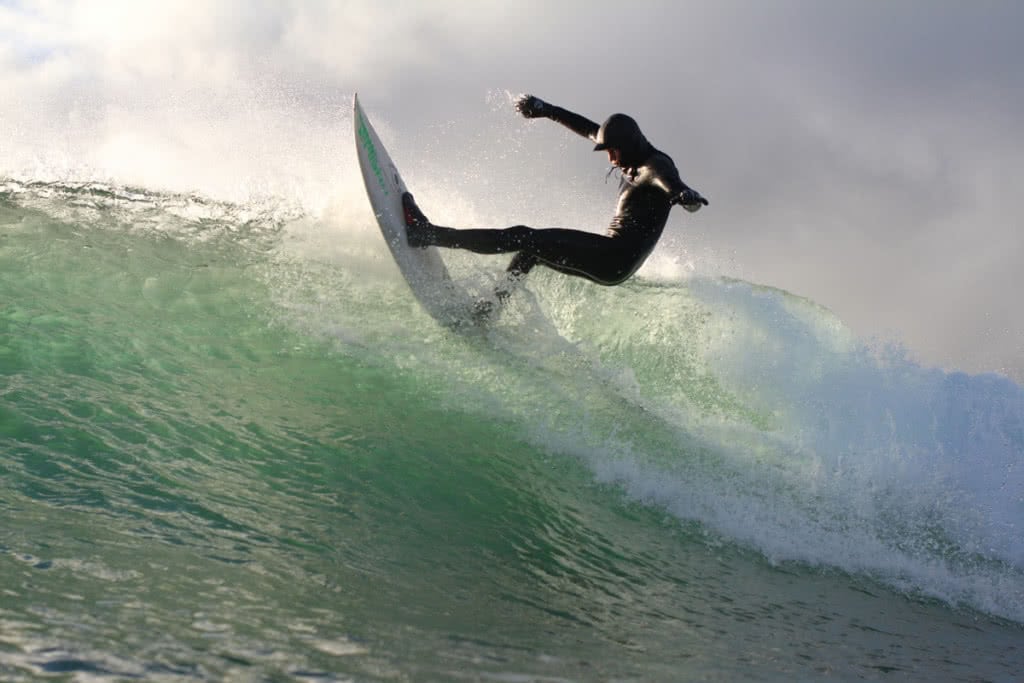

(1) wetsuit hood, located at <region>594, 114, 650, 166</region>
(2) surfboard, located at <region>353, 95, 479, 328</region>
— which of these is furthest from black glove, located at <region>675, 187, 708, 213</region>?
(2) surfboard, located at <region>353, 95, 479, 328</region>

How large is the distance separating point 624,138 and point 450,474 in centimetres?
240

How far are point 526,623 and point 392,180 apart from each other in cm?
400

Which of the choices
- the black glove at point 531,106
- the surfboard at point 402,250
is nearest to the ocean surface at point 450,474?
the surfboard at point 402,250

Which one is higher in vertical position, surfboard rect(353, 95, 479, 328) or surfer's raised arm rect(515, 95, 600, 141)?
surfer's raised arm rect(515, 95, 600, 141)

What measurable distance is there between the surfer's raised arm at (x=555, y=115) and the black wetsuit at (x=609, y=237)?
0.05 m

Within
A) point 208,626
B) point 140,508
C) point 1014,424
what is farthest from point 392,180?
point 1014,424

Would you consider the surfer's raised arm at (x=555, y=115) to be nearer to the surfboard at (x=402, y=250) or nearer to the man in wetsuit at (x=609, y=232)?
the man in wetsuit at (x=609, y=232)

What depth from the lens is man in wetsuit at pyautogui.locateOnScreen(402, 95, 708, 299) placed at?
5.55 metres

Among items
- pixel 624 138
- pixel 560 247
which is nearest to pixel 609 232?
pixel 560 247

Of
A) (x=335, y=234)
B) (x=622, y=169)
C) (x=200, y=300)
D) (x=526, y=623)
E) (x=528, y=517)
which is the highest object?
(x=622, y=169)

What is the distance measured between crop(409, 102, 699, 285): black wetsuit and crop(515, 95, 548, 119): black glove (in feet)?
1.17

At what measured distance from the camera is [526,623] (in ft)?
9.22

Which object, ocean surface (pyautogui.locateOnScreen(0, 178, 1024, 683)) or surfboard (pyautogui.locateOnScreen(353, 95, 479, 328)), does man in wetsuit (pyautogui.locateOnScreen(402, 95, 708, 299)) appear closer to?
surfboard (pyautogui.locateOnScreen(353, 95, 479, 328))

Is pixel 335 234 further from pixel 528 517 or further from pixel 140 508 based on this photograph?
pixel 140 508
